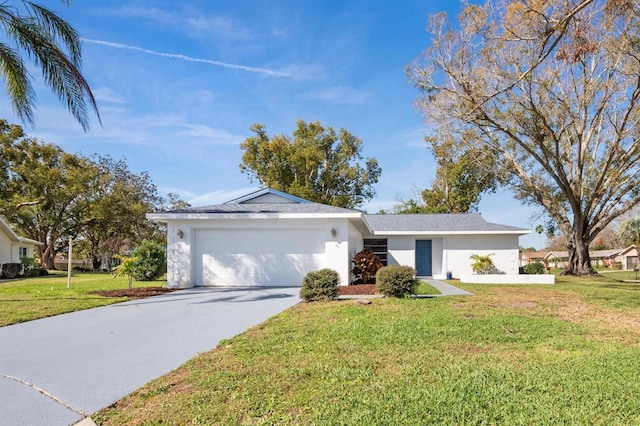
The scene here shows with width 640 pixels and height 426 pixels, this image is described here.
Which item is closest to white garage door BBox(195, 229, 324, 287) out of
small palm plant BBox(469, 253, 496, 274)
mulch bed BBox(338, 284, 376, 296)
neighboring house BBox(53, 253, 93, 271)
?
mulch bed BBox(338, 284, 376, 296)

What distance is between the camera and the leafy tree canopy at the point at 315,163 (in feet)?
117

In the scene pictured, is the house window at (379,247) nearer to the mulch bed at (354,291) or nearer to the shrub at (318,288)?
the mulch bed at (354,291)

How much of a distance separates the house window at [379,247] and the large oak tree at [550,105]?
5.95m

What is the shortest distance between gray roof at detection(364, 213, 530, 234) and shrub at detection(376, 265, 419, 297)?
9.74 metres

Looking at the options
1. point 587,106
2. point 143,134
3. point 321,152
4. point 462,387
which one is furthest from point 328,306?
point 321,152

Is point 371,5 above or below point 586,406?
above

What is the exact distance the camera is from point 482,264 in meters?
19.6

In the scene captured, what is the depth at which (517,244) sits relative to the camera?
20.9 metres

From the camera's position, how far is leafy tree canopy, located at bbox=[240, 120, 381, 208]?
3559 cm

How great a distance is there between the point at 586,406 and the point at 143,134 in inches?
710

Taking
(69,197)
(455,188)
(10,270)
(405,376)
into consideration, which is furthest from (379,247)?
(69,197)

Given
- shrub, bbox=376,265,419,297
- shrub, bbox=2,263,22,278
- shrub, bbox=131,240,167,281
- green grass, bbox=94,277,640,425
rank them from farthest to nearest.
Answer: shrub, bbox=2,263,22,278 < shrub, bbox=131,240,167,281 < shrub, bbox=376,265,419,297 < green grass, bbox=94,277,640,425

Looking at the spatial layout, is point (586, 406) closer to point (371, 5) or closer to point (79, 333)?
point (79, 333)

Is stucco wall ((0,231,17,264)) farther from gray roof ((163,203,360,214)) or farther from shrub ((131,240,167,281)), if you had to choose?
gray roof ((163,203,360,214))
